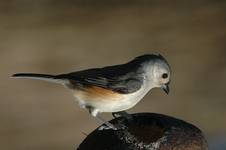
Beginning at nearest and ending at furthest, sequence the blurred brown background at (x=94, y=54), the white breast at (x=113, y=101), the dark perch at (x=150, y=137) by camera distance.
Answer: the dark perch at (x=150, y=137)
the white breast at (x=113, y=101)
the blurred brown background at (x=94, y=54)

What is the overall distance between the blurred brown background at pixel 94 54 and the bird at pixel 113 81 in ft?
8.88

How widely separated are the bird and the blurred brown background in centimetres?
271

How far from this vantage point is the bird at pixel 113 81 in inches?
160

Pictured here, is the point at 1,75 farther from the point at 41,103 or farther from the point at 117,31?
the point at 117,31

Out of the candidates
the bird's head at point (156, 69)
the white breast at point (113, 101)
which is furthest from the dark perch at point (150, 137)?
the bird's head at point (156, 69)

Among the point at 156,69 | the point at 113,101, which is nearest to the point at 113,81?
the point at 113,101

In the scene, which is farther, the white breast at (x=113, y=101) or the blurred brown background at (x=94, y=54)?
the blurred brown background at (x=94, y=54)

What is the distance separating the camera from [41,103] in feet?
23.7

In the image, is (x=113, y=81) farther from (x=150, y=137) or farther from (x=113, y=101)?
(x=150, y=137)

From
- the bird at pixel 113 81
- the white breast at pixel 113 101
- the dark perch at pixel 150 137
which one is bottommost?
the dark perch at pixel 150 137

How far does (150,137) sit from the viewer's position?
3562 mm

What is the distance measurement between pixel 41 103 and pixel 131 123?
361cm

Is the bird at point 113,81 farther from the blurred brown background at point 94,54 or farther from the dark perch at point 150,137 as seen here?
the blurred brown background at point 94,54

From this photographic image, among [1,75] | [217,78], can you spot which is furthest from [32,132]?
[217,78]
